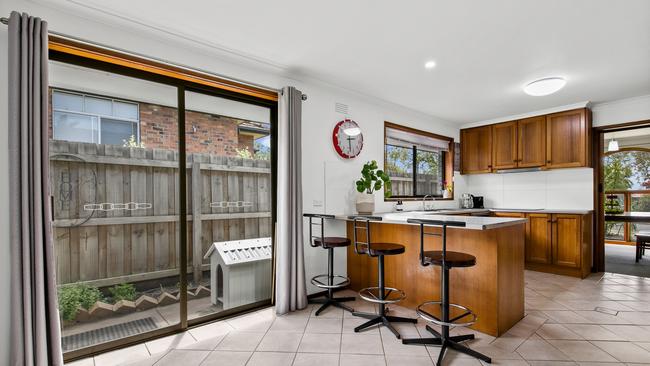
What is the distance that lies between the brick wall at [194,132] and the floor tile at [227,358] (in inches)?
66.4

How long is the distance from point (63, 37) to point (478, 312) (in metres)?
3.61

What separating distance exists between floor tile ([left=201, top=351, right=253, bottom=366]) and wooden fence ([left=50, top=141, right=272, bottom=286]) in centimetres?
101

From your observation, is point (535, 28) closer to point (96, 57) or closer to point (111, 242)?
point (96, 57)

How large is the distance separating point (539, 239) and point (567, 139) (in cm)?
146

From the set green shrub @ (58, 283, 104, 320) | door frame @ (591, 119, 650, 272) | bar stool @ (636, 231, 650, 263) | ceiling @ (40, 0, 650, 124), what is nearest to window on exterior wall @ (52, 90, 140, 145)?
ceiling @ (40, 0, 650, 124)

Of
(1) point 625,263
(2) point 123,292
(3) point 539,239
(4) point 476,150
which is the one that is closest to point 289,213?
(2) point 123,292

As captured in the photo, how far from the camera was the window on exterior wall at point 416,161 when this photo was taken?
14.8 feet

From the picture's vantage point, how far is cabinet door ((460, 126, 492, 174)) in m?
5.24

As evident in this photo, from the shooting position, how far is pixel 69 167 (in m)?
2.42

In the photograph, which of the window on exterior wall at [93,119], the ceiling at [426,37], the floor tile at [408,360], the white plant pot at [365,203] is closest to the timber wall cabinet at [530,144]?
the ceiling at [426,37]

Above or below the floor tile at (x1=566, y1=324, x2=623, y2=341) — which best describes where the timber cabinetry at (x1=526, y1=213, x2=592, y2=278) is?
above

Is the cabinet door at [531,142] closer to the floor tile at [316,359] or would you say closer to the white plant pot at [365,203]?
the white plant pot at [365,203]

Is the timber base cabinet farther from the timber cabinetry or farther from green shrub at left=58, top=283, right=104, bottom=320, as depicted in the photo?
green shrub at left=58, top=283, right=104, bottom=320

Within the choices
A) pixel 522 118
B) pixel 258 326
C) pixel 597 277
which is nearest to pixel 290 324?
pixel 258 326
